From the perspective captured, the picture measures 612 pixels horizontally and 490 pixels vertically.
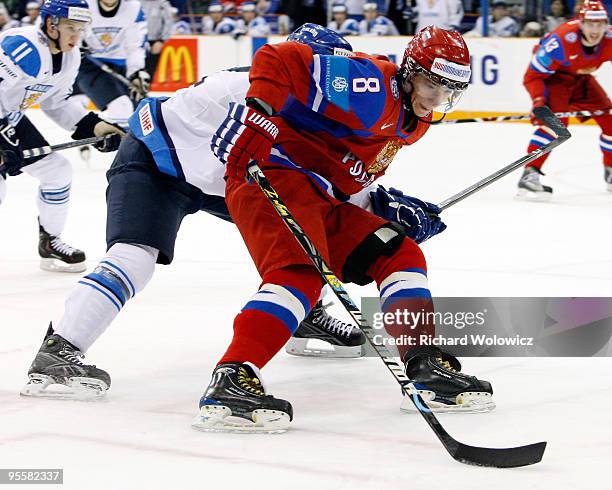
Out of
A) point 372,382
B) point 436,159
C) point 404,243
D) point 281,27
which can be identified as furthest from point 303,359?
point 281,27

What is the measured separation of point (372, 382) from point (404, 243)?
418 mm

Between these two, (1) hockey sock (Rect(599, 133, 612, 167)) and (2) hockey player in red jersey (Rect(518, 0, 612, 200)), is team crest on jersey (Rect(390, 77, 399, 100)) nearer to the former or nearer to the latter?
(2) hockey player in red jersey (Rect(518, 0, 612, 200))

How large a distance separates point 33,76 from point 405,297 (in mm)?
2133

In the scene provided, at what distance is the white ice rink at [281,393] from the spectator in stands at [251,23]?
16.4 ft

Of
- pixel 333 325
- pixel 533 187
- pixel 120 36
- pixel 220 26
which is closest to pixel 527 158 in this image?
pixel 333 325

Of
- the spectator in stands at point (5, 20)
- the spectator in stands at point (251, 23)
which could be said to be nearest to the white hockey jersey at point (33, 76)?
the spectator in stands at point (251, 23)

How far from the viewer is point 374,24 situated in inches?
386

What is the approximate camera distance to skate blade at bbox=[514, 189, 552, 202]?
20.5 ft

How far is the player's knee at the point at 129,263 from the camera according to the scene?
269cm

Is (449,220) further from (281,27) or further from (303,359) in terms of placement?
(281,27)

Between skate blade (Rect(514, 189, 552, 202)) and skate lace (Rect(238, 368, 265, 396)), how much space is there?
4124 mm

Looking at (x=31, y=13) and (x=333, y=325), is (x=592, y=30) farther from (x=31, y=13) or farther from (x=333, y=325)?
(x=31, y=13)

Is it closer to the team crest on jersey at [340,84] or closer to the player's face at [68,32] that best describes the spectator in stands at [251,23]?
the player's face at [68,32]

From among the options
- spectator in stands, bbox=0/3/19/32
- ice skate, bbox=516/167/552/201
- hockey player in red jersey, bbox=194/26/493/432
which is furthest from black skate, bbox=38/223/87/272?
spectator in stands, bbox=0/3/19/32
